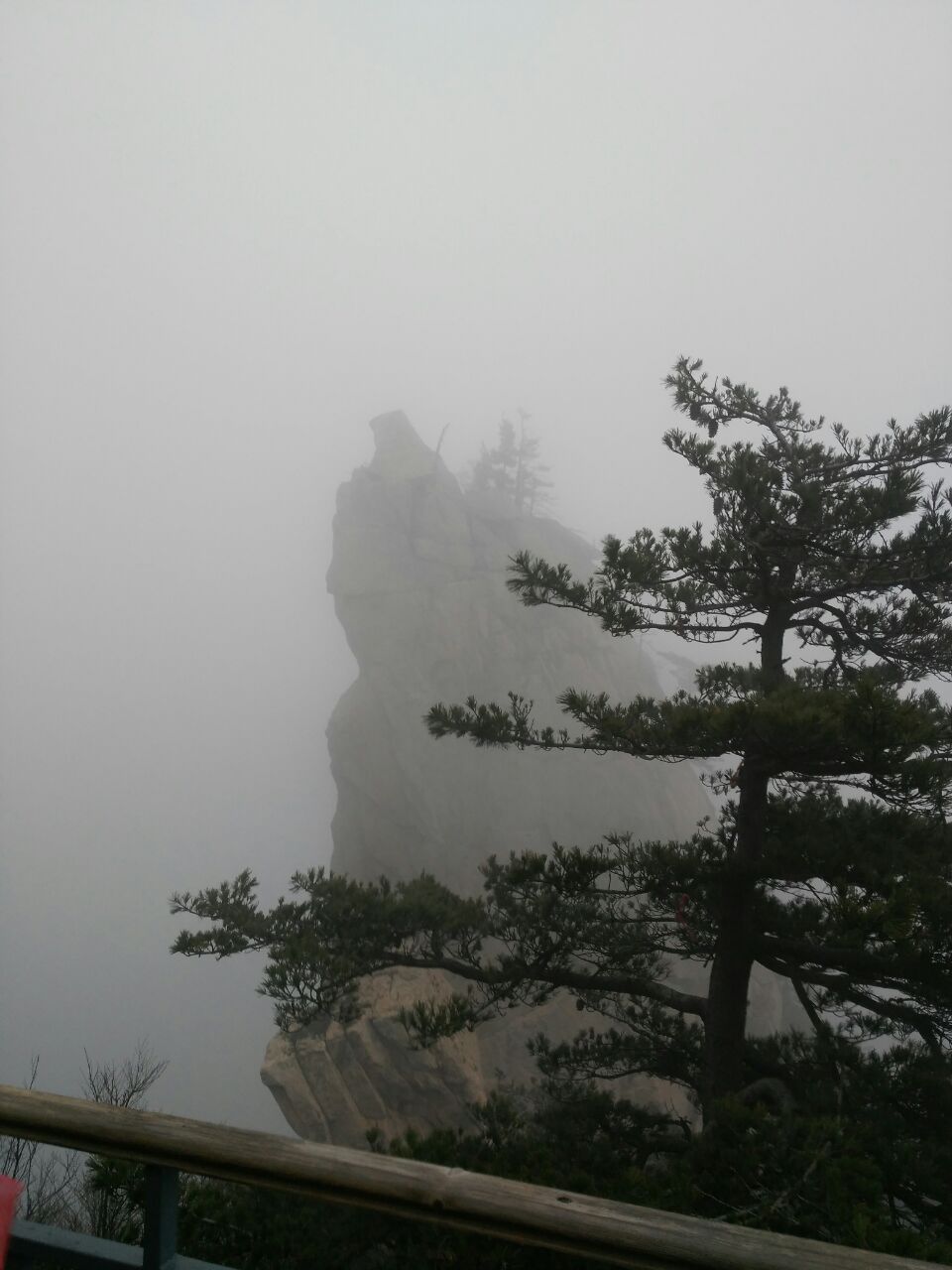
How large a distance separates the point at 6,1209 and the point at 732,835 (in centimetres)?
464

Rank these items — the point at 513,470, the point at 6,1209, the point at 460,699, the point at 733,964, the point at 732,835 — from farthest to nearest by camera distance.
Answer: the point at 513,470 → the point at 460,699 → the point at 732,835 → the point at 733,964 → the point at 6,1209

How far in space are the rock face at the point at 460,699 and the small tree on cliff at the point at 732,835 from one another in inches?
325

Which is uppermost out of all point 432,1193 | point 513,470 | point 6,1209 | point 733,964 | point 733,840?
point 513,470

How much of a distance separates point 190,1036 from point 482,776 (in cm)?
1416

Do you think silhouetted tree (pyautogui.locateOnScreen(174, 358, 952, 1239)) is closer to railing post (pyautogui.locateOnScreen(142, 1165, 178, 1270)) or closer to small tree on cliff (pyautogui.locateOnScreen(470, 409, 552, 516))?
railing post (pyautogui.locateOnScreen(142, 1165, 178, 1270))

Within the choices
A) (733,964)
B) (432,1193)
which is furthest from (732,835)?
(432,1193)

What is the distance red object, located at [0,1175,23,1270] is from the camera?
1.29 metres

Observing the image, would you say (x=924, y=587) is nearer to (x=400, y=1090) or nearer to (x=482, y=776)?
(x=400, y=1090)

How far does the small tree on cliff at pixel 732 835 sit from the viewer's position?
13.7 feet

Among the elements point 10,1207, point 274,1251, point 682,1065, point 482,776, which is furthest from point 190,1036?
point 10,1207

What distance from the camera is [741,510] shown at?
179 inches

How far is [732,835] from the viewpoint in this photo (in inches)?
205

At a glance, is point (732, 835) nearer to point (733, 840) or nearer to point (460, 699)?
point (733, 840)

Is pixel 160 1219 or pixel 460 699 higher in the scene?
pixel 460 699
